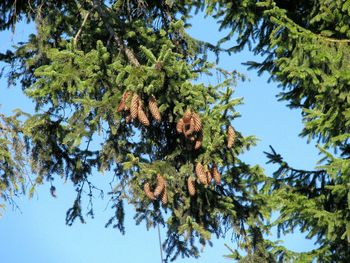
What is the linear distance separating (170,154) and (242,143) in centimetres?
96

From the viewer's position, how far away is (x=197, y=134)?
25.8 feet

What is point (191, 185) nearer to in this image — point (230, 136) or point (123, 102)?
point (230, 136)

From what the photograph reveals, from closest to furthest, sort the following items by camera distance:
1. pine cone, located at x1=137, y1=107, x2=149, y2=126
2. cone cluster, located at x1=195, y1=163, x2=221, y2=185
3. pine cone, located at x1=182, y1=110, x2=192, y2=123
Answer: pine cone, located at x1=137, y1=107, x2=149, y2=126 < pine cone, located at x1=182, y1=110, x2=192, y2=123 < cone cluster, located at x1=195, y1=163, x2=221, y2=185

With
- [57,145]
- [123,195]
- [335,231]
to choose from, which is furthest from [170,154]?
[335,231]

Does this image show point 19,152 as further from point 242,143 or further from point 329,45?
point 329,45

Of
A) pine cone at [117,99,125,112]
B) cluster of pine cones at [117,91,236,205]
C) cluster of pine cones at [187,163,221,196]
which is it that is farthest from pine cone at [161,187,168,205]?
pine cone at [117,99,125,112]

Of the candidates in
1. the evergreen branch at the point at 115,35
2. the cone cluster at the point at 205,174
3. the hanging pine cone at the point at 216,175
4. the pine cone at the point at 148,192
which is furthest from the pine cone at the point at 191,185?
the evergreen branch at the point at 115,35

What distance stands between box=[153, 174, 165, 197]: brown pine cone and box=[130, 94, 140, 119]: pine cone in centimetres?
76

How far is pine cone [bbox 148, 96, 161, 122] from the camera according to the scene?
24.8ft

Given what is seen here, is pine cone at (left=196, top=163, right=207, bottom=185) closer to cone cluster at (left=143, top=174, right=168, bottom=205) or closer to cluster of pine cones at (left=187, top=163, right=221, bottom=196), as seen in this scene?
cluster of pine cones at (left=187, top=163, right=221, bottom=196)

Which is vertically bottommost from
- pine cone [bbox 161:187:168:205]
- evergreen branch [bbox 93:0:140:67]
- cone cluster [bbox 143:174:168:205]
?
pine cone [bbox 161:187:168:205]

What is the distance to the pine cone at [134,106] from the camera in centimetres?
745

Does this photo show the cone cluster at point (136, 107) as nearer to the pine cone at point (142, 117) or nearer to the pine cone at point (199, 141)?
the pine cone at point (142, 117)

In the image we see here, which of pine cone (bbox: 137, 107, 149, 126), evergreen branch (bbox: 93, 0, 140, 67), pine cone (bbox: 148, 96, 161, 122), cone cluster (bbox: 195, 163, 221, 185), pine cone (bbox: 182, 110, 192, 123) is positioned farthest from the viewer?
evergreen branch (bbox: 93, 0, 140, 67)
